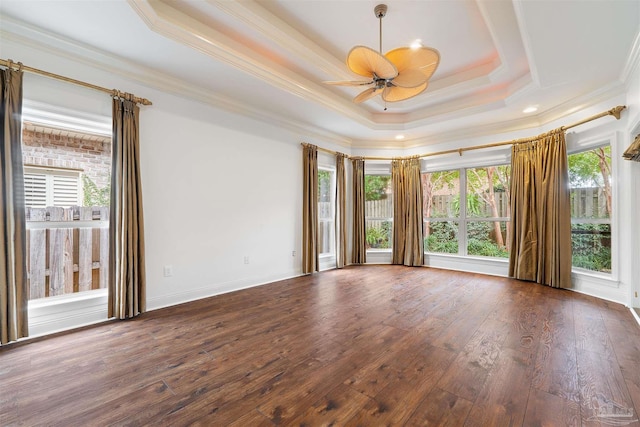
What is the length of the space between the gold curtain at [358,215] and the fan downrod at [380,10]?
334 cm

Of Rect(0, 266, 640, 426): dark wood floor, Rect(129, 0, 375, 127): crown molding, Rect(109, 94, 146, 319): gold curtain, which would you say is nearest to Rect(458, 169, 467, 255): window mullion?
Rect(0, 266, 640, 426): dark wood floor

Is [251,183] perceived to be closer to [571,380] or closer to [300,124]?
[300,124]

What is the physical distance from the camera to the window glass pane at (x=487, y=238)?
16.7ft

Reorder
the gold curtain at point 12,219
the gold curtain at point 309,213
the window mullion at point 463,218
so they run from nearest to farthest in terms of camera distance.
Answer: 1. the gold curtain at point 12,219
2. the gold curtain at point 309,213
3. the window mullion at point 463,218

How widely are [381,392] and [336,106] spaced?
384cm

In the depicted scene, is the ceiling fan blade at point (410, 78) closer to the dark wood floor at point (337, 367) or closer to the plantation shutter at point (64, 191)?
the dark wood floor at point (337, 367)

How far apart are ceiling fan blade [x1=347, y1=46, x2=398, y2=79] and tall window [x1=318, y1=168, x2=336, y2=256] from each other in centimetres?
312

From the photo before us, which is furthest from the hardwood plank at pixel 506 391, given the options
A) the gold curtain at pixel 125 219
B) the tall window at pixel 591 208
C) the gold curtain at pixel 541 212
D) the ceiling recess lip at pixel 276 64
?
the gold curtain at pixel 125 219

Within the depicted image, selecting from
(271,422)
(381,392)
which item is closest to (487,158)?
(381,392)

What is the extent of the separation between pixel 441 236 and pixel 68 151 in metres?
6.25

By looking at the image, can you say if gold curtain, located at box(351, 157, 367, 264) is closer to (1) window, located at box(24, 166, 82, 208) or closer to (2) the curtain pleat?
(2) the curtain pleat

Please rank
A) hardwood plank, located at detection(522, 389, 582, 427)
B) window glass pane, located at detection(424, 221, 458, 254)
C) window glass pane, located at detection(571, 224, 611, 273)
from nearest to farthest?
hardwood plank, located at detection(522, 389, 582, 427), window glass pane, located at detection(571, 224, 611, 273), window glass pane, located at detection(424, 221, 458, 254)

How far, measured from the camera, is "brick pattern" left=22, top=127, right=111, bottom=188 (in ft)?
10.4

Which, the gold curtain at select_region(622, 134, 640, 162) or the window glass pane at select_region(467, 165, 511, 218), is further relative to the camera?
the window glass pane at select_region(467, 165, 511, 218)
